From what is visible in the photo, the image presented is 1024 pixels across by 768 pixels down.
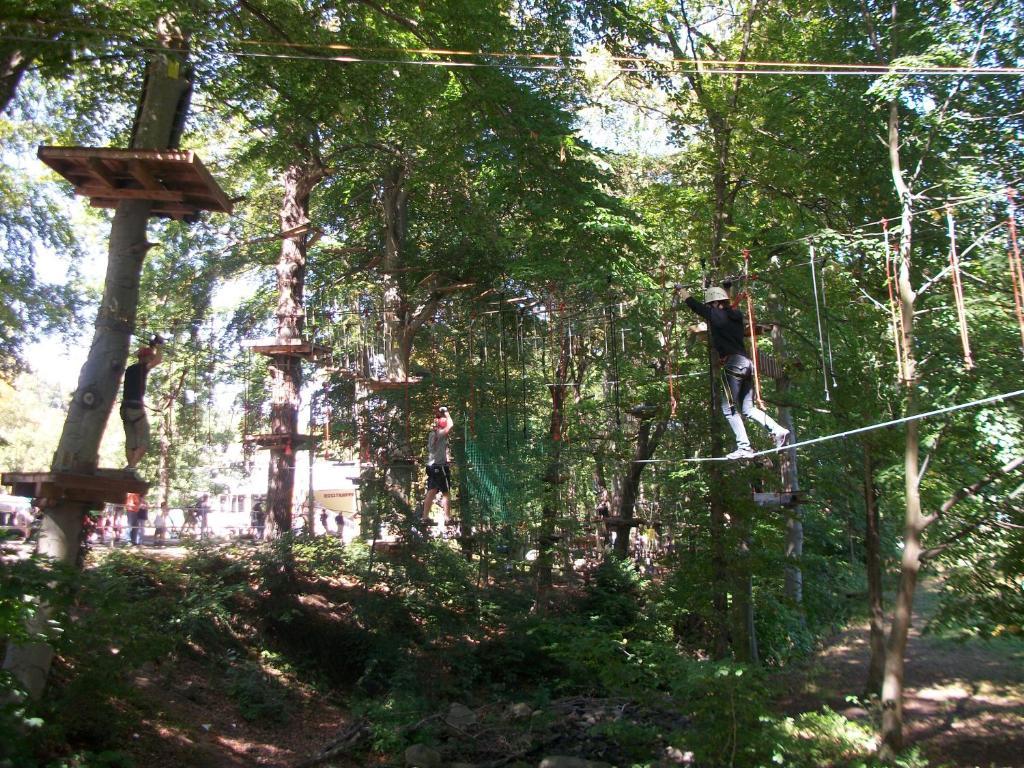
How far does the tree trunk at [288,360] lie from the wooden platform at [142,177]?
18.9 ft

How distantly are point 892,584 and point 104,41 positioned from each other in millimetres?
16155

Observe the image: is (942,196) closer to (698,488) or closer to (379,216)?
(698,488)

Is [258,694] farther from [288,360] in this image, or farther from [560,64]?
[560,64]

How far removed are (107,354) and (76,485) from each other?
1.30 metres

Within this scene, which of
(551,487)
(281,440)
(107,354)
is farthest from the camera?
(551,487)

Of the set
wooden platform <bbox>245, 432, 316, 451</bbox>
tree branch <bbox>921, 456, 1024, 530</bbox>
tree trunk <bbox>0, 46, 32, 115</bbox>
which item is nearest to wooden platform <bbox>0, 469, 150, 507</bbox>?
tree trunk <bbox>0, 46, 32, 115</bbox>

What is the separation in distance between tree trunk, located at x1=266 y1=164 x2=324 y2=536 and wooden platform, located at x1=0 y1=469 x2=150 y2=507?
5932mm

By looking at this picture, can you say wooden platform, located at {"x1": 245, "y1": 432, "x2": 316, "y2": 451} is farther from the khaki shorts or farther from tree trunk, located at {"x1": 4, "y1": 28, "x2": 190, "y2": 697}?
tree trunk, located at {"x1": 4, "y1": 28, "x2": 190, "y2": 697}

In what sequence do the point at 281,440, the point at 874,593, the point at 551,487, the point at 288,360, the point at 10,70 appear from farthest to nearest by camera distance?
1. the point at 551,487
2. the point at 288,360
3. the point at 281,440
4. the point at 874,593
5. the point at 10,70

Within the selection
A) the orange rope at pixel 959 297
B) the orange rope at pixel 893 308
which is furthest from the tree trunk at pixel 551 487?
the orange rope at pixel 959 297

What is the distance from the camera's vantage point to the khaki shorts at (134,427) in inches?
303

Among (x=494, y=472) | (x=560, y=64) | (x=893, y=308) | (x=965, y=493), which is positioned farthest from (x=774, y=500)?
(x=560, y=64)

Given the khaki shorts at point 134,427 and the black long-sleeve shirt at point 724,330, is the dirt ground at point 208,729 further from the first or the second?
the black long-sleeve shirt at point 724,330

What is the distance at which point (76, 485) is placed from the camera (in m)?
6.49
